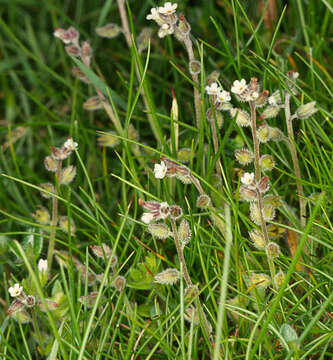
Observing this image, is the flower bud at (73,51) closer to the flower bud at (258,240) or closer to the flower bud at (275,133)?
the flower bud at (275,133)

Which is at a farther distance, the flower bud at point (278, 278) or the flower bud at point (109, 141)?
the flower bud at point (109, 141)

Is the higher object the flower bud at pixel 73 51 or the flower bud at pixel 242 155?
the flower bud at pixel 73 51

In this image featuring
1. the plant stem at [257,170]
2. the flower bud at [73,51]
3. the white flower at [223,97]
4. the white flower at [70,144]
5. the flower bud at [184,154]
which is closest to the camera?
the plant stem at [257,170]

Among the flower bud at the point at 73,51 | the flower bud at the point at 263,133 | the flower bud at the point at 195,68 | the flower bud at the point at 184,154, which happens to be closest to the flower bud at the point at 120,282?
the flower bud at the point at 184,154

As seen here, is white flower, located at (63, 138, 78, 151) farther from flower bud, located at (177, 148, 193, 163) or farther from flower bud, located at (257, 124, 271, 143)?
flower bud, located at (257, 124, 271, 143)

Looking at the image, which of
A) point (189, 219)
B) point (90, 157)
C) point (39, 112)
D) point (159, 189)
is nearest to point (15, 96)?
point (39, 112)

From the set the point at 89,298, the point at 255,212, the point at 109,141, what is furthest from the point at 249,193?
the point at 109,141

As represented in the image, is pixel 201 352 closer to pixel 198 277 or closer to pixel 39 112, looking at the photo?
pixel 198 277

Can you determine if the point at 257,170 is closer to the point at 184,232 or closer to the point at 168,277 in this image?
the point at 184,232
